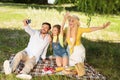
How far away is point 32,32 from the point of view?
28.1ft

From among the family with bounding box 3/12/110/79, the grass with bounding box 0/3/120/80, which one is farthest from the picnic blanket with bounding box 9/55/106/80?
the grass with bounding box 0/3/120/80

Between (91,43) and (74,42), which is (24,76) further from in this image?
(91,43)

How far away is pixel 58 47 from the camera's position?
27.1 feet

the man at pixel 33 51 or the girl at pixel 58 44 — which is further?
the girl at pixel 58 44

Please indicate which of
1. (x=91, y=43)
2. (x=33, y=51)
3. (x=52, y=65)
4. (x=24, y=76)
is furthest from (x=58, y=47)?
(x=91, y=43)

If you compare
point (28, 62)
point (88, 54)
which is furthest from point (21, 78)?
point (88, 54)

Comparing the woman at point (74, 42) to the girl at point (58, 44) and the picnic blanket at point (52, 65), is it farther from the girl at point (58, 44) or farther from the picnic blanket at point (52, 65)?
the picnic blanket at point (52, 65)

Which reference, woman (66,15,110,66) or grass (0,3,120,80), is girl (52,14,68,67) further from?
grass (0,3,120,80)

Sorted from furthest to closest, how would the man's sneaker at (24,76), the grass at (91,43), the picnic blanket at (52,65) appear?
1. the grass at (91,43)
2. the picnic blanket at (52,65)
3. the man's sneaker at (24,76)

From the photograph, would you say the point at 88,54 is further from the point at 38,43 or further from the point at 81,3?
the point at 81,3

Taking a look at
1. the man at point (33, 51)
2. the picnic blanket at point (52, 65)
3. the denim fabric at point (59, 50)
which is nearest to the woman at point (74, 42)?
the denim fabric at point (59, 50)

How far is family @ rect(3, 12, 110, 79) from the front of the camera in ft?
25.8

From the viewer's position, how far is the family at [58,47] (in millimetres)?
7867

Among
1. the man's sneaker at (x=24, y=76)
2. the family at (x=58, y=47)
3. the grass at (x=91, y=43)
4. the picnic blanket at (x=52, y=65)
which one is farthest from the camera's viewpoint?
the grass at (x=91, y=43)
